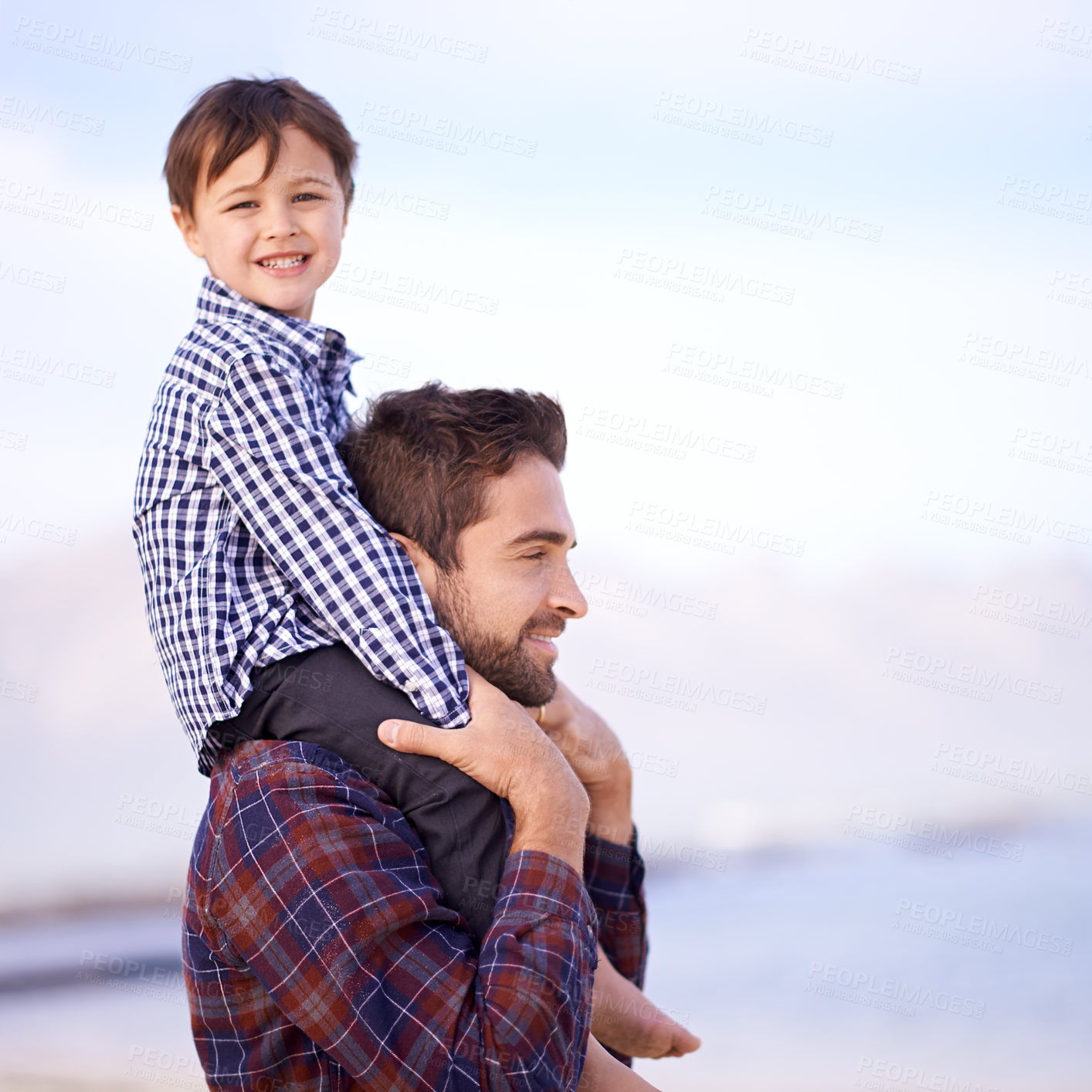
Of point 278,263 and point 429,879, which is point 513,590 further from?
point 278,263

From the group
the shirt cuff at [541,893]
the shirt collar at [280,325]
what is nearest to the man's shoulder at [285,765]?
the shirt cuff at [541,893]

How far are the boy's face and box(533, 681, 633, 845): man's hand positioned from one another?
37.6 inches

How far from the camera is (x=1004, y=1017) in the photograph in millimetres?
5078

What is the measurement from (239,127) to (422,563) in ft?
2.81

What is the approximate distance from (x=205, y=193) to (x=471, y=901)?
135 centimetres

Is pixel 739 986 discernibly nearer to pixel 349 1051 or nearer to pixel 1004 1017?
pixel 1004 1017

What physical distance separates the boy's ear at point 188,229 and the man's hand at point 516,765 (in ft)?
3.42

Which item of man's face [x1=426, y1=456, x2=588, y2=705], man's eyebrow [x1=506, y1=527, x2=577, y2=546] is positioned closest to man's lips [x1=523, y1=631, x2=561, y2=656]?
man's face [x1=426, y1=456, x2=588, y2=705]

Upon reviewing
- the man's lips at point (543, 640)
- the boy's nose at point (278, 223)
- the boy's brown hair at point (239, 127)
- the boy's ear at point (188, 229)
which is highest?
the boy's brown hair at point (239, 127)

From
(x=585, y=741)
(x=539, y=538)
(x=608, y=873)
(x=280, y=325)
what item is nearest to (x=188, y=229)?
(x=280, y=325)

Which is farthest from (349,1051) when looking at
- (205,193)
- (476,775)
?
(205,193)

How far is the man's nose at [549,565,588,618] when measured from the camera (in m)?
2.00

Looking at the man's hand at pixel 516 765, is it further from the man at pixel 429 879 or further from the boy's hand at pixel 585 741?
the boy's hand at pixel 585 741

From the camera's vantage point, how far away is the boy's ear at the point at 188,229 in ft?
7.16
